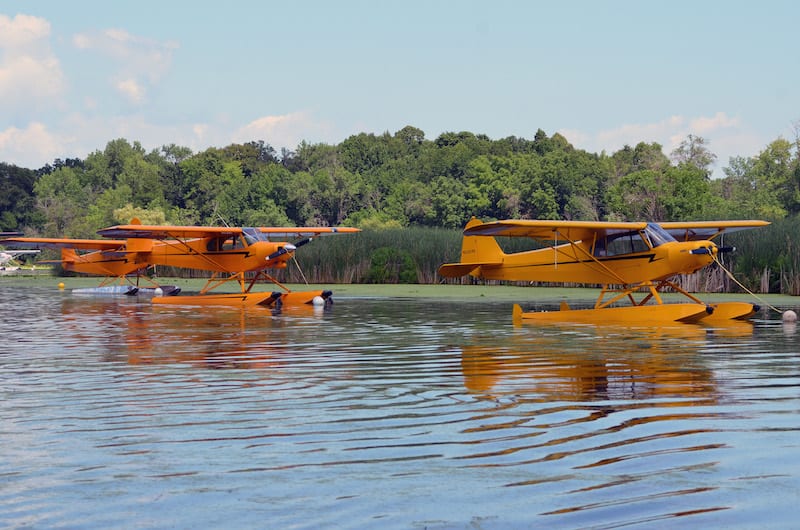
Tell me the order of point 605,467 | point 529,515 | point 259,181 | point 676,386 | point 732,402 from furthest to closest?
point 259,181 < point 676,386 < point 732,402 < point 605,467 < point 529,515

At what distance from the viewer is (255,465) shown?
4.69m

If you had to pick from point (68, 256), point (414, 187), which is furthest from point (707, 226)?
point (414, 187)

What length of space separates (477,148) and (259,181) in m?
16.6

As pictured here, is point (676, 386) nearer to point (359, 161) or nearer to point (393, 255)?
point (393, 255)

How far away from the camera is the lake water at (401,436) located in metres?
3.92

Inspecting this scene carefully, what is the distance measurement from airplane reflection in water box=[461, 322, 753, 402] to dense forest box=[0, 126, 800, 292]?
3093cm

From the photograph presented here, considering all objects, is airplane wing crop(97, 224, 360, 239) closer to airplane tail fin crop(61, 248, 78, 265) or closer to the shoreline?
the shoreline

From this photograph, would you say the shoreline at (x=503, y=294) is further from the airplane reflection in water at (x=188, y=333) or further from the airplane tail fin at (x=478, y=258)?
the airplane reflection in water at (x=188, y=333)

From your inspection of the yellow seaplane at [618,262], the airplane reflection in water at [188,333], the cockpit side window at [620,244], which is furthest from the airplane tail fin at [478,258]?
the cockpit side window at [620,244]

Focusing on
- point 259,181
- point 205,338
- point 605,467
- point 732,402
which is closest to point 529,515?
point 605,467

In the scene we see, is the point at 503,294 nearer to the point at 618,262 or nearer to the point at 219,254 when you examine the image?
the point at 219,254

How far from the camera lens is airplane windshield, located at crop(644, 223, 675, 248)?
16.2 m

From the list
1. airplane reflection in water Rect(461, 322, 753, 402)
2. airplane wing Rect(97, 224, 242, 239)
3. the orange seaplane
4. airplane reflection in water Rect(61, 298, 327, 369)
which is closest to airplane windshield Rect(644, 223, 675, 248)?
airplane reflection in water Rect(461, 322, 753, 402)

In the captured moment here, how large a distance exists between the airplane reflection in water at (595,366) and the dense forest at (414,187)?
30.9 m
